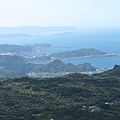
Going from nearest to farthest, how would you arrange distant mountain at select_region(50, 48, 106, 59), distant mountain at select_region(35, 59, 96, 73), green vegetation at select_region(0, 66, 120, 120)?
green vegetation at select_region(0, 66, 120, 120) < distant mountain at select_region(35, 59, 96, 73) < distant mountain at select_region(50, 48, 106, 59)

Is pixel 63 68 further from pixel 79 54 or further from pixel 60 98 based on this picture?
pixel 60 98

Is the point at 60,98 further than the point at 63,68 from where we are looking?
No

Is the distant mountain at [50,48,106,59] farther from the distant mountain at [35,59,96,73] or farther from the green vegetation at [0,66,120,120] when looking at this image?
the green vegetation at [0,66,120,120]

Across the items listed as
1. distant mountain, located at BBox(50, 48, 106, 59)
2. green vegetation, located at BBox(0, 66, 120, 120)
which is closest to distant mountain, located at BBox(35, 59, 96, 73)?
distant mountain, located at BBox(50, 48, 106, 59)

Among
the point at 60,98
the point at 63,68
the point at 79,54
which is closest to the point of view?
the point at 60,98

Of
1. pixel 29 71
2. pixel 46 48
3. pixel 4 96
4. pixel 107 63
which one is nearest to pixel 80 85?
pixel 4 96

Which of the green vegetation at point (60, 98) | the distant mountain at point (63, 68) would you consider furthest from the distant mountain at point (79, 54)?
the green vegetation at point (60, 98)

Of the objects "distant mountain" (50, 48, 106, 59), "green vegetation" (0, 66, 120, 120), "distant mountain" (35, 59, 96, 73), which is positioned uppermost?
"green vegetation" (0, 66, 120, 120)

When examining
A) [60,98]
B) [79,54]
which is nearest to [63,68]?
[79,54]

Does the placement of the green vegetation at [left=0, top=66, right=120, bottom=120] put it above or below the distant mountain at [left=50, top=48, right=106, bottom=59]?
above

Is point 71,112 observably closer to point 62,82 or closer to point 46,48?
point 62,82
